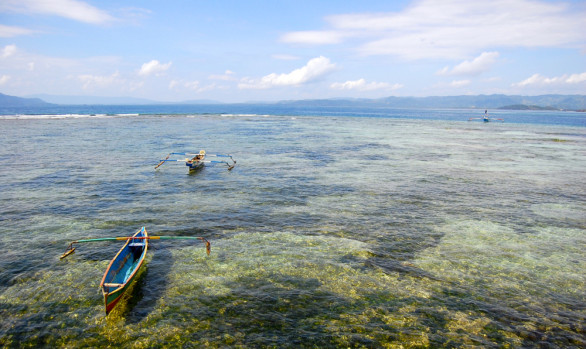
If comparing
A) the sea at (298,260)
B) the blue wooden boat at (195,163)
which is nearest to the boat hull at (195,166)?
the blue wooden boat at (195,163)

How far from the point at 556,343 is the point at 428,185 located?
23501 mm

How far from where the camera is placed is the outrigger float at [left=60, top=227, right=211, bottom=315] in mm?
13750

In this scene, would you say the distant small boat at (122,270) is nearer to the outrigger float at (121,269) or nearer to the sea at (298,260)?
the outrigger float at (121,269)

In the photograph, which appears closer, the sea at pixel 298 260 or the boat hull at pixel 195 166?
the sea at pixel 298 260

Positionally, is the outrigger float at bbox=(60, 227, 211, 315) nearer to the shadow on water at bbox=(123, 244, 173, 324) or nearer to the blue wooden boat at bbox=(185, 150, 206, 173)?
the shadow on water at bbox=(123, 244, 173, 324)

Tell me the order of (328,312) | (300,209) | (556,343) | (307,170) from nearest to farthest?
(556,343), (328,312), (300,209), (307,170)

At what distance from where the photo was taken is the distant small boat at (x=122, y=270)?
13727 millimetres

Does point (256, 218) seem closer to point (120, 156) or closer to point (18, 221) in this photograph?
point (18, 221)

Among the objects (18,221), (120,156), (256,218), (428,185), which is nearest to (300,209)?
(256,218)

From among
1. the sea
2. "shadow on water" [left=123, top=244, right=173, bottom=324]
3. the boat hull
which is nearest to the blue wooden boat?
the boat hull

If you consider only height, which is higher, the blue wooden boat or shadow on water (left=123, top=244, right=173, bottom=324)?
the blue wooden boat

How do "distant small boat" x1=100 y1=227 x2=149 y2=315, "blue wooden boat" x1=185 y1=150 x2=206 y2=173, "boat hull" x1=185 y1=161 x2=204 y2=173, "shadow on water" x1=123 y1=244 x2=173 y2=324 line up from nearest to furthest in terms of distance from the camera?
"distant small boat" x1=100 y1=227 x2=149 y2=315
"shadow on water" x1=123 y1=244 x2=173 y2=324
"blue wooden boat" x1=185 y1=150 x2=206 y2=173
"boat hull" x1=185 y1=161 x2=204 y2=173

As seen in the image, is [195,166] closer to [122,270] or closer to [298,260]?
[122,270]

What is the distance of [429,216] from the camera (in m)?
26.0
